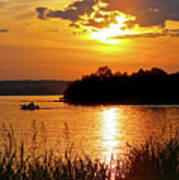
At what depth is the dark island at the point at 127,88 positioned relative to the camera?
11306 centimetres

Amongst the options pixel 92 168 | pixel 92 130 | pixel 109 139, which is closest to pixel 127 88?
pixel 92 130

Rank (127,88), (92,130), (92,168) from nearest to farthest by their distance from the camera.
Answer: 1. (92,168)
2. (92,130)
3. (127,88)

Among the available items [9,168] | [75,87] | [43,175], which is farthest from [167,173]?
[75,87]

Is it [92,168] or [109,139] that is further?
[109,139]

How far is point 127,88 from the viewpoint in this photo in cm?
11419

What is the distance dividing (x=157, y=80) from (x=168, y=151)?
102 m

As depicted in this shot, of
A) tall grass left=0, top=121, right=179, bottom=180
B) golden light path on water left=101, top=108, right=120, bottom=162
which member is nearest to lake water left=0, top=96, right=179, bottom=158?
golden light path on water left=101, top=108, right=120, bottom=162

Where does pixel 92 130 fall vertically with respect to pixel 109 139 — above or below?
below

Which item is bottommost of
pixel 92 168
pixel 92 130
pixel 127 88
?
pixel 92 130

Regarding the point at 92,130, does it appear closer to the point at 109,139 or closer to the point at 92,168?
the point at 109,139

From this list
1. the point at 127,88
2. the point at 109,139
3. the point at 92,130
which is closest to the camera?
the point at 109,139

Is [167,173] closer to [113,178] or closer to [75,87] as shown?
[113,178]

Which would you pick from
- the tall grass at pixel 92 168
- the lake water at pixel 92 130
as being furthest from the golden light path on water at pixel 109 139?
the tall grass at pixel 92 168

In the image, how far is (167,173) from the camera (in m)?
10.8
